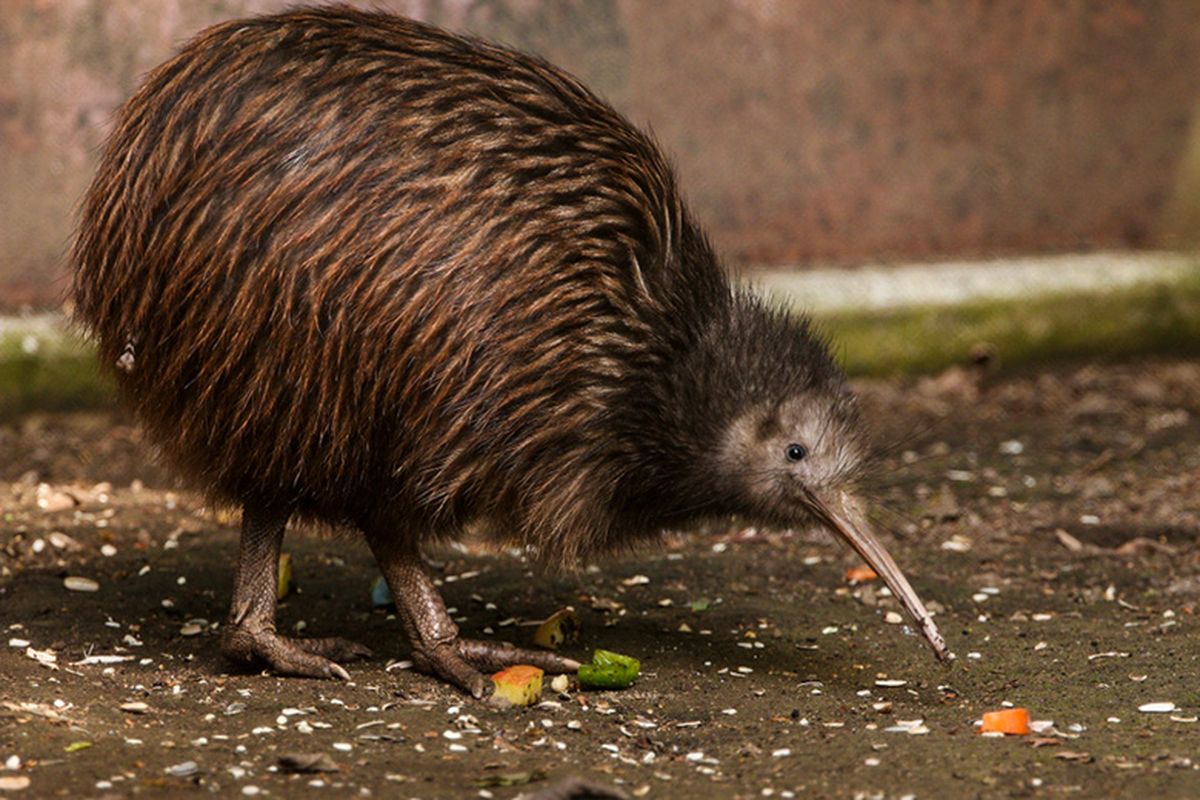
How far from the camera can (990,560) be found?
19.8 feet

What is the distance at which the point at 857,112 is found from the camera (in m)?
8.09

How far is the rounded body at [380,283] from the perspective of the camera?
445 cm

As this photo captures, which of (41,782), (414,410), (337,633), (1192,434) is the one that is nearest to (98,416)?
(337,633)

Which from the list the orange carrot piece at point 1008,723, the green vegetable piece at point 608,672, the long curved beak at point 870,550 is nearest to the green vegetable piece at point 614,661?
the green vegetable piece at point 608,672

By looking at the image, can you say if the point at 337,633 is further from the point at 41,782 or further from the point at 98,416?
the point at 98,416

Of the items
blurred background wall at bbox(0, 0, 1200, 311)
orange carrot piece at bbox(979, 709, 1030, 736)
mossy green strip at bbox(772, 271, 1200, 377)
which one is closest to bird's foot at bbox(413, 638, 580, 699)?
orange carrot piece at bbox(979, 709, 1030, 736)

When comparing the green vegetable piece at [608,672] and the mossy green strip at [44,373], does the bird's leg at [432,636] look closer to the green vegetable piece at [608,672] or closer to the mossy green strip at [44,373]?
the green vegetable piece at [608,672]

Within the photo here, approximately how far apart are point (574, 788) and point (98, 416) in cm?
409

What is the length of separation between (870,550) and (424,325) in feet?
4.28

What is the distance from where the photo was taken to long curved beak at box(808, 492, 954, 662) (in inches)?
183

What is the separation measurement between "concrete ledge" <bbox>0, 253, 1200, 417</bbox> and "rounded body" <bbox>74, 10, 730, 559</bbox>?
309 centimetres

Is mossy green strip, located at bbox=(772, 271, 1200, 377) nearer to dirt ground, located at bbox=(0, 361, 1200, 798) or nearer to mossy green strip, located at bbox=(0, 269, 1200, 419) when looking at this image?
mossy green strip, located at bbox=(0, 269, 1200, 419)

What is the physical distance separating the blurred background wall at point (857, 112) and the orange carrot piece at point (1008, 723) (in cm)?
383

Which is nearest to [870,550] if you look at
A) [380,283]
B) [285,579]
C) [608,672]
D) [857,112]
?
[608,672]
